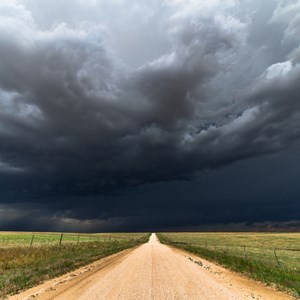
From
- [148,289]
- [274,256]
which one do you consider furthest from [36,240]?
[148,289]

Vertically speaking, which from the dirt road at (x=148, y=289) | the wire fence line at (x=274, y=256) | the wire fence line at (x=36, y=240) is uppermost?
the wire fence line at (x=36, y=240)

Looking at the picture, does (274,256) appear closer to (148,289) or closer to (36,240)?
(148,289)

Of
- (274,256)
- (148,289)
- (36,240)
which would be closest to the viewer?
(148,289)

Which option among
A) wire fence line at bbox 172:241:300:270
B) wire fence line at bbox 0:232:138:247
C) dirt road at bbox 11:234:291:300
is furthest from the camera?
wire fence line at bbox 0:232:138:247

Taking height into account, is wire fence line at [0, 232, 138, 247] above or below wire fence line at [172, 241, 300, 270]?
above

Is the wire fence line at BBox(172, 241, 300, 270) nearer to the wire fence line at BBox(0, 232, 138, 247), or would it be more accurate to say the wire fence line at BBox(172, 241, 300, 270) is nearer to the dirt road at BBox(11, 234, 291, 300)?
the dirt road at BBox(11, 234, 291, 300)

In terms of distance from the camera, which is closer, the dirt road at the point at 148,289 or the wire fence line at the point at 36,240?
the dirt road at the point at 148,289

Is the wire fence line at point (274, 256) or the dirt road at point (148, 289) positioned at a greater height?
the wire fence line at point (274, 256)

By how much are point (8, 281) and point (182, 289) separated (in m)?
8.73

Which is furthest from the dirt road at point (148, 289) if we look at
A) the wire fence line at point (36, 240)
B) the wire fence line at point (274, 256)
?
the wire fence line at point (36, 240)

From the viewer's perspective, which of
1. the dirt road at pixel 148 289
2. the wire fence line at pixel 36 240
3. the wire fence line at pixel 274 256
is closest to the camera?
the dirt road at pixel 148 289

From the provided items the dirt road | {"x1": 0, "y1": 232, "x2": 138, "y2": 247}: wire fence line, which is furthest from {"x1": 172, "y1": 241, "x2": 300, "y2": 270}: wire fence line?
{"x1": 0, "y1": 232, "x2": 138, "y2": 247}: wire fence line

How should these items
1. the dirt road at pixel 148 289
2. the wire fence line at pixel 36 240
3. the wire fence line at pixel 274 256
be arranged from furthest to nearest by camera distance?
the wire fence line at pixel 36 240 → the wire fence line at pixel 274 256 → the dirt road at pixel 148 289

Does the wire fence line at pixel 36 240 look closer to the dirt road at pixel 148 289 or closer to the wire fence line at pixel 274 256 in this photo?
the wire fence line at pixel 274 256
